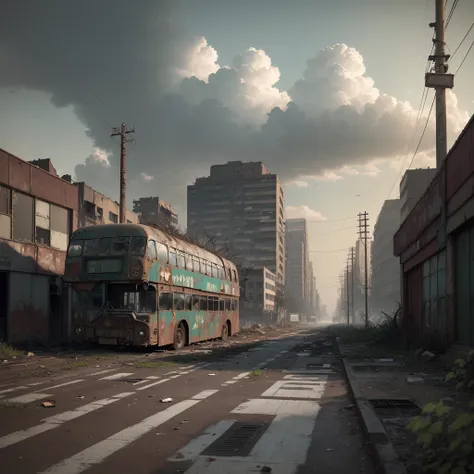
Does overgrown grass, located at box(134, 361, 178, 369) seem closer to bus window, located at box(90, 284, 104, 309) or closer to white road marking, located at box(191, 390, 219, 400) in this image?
bus window, located at box(90, 284, 104, 309)

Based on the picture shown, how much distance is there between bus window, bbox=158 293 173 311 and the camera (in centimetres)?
1922

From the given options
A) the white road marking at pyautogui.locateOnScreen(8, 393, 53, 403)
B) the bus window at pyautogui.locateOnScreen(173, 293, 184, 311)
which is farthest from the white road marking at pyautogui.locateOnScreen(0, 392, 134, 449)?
the bus window at pyautogui.locateOnScreen(173, 293, 184, 311)

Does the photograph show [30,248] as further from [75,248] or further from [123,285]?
[123,285]

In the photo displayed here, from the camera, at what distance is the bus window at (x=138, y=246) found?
18438mm

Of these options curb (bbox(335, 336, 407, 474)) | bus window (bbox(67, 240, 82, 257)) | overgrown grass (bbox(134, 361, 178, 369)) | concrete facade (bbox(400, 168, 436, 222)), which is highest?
concrete facade (bbox(400, 168, 436, 222))

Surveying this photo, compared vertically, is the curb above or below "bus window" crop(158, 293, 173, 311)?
below

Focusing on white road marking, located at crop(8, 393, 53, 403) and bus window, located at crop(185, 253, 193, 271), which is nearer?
white road marking, located at crop(8, 393, 53, 403)

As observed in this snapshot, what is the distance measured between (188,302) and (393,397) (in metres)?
13.9

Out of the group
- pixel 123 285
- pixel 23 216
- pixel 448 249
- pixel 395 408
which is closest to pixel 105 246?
pixel 123 285

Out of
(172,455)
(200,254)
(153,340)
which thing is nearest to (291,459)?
(172,455)

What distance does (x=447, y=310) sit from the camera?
1630cm

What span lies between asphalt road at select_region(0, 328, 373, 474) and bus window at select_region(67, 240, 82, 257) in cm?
724

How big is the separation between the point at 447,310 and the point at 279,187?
586 feet

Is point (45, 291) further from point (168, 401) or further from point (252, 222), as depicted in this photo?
point (252, 222)
